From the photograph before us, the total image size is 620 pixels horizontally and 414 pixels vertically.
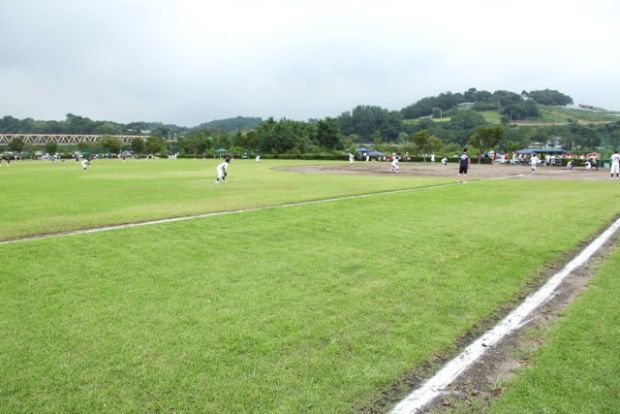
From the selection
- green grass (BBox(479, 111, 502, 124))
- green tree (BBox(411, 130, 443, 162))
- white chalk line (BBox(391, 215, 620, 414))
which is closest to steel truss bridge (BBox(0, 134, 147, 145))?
green tree (BBox(411, 130, 443, 162))

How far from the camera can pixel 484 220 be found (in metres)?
12.9

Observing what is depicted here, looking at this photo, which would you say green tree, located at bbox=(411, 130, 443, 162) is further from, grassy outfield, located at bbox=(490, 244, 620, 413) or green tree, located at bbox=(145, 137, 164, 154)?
grassy outfield, located at bbox=(490, 244, 620, 413)

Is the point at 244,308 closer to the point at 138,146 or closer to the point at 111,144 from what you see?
the point at 138,146

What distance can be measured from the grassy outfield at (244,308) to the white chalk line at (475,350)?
0.80 feet

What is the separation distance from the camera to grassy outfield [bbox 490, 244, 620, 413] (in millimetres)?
3805

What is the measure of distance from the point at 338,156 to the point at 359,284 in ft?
233

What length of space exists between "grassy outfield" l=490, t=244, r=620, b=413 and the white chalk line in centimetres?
46

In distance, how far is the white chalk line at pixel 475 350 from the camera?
3.92m

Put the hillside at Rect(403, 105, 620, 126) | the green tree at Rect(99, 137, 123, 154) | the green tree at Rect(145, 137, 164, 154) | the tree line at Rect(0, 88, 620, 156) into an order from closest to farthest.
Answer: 1. the tree line at Rect(0, 88, 620, 156)
2. the green tree at Rect(145, 137, 164, 154)
3. the green tree at Rect(99, 137, 123, 154)
4. the hillside at Rect(403, 105, 620, 126)

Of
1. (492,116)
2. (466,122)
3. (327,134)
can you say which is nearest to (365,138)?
(466,122)

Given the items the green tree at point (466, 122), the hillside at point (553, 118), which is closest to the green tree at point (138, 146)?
the green tree at point (466, 122)

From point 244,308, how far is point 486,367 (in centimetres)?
298

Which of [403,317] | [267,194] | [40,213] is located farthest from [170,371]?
[267,194]

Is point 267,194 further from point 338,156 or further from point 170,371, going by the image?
point 338,156
